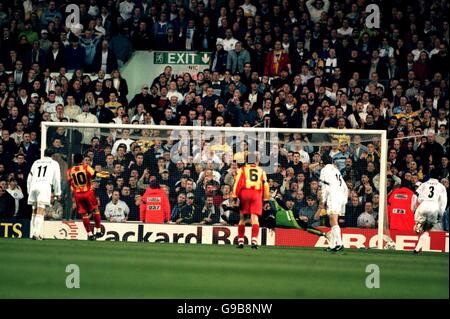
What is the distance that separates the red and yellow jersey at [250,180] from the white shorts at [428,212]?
9.36 ft

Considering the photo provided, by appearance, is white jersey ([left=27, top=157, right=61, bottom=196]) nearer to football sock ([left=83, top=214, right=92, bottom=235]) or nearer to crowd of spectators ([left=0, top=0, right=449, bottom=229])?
crowd of spectators ([left=0, top=0, right=449, bottom=229])

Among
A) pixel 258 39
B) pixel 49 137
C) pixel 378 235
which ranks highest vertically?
pixel 258 39

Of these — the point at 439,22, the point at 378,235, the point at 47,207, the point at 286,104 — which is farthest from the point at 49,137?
the point at 439,22

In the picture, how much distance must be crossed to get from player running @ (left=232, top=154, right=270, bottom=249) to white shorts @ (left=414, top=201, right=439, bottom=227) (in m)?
2.83

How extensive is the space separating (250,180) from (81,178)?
288 centimetres

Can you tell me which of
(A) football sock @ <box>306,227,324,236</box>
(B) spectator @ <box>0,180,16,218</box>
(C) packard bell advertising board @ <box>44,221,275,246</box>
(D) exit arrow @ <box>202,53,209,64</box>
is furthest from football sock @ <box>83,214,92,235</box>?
(D) exit arrow @ <box>202,53,209,64</box>

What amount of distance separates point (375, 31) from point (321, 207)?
527cm

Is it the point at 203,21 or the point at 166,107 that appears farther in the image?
the point at 203,21

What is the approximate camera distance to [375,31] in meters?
23.1

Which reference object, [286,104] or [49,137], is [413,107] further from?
[49,137]

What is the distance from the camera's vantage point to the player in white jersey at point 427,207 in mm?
19297

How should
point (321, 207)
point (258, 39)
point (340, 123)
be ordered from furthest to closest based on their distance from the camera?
point (258, 39) → point (340, 123) → point (321, 207)

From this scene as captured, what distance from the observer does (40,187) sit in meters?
19.0

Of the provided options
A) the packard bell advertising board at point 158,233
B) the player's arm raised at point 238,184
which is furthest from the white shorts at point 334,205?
the player's arm raised at point 238,184
